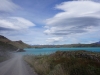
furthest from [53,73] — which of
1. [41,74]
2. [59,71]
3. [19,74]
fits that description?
[19,74]

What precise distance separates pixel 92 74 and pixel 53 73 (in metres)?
3.18

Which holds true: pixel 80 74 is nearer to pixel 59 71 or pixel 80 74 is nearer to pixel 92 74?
pixel 92 74

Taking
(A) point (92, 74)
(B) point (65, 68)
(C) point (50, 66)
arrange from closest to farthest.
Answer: (A) point (92, 74) → (B) point (65, 68) → (C) point (50, 66)

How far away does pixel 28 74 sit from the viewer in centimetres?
1795

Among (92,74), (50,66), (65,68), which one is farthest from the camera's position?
(50,66)

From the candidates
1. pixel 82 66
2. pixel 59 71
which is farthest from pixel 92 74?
pixel 59 71

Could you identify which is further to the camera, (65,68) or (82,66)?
(65,68)

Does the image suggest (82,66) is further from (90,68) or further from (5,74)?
(5,74)

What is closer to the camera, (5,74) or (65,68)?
(65,68)

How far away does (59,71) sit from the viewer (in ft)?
42.2

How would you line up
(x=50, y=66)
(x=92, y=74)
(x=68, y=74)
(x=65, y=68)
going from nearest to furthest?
(x=92, y=74) → (x=68, y=74) → (x=65, y=68) → (x=50, y=66)

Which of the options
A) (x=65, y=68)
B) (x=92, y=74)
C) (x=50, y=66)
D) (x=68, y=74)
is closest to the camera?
(x=92, y=74)

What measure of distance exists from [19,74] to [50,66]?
3248mm

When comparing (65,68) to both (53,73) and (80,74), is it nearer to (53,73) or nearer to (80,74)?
(53,73)
